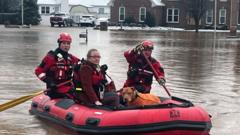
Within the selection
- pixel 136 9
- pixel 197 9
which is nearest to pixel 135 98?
pixel 197 9

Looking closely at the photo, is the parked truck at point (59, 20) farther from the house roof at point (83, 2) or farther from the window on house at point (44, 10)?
the house roof at point (83, 2)

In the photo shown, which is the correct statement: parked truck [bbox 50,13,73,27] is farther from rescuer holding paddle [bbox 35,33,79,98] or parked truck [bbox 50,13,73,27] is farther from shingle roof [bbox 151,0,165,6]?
rescuer holding paddle [bbox 35,33,79,98]

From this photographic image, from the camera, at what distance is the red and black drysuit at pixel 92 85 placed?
32.8ft

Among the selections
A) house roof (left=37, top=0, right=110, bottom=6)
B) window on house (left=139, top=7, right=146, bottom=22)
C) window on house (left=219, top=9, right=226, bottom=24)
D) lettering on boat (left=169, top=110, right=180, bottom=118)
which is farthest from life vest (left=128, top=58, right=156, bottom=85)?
house roof (left=37, top=0, right=110, bottom=6)

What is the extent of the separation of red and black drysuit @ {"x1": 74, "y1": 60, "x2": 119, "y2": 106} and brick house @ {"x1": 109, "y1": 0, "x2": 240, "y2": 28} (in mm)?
64545

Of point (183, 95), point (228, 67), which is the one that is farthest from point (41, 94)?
point (228, 67)

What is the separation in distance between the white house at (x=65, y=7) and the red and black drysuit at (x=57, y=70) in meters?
80.3

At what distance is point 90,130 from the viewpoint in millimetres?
9289

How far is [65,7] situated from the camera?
95.1 m

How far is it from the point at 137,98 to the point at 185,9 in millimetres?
64686

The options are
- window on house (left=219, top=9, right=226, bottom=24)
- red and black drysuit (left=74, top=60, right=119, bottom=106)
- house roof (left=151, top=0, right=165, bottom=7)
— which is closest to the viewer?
red and black drysuit (left=74, top=60, right=119, bottom=106)

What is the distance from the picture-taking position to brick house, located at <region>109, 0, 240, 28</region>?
74625mm

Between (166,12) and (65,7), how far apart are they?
76.7 feet

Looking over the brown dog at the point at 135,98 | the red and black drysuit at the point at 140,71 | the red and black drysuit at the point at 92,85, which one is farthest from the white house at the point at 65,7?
the brown dog at the point at 135,98
